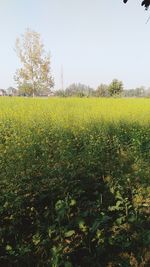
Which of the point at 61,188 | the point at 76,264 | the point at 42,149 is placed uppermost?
the point at 42,149

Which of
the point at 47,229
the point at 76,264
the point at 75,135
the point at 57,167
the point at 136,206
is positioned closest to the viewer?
the point at 76,264

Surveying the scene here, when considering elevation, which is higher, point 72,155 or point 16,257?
point 72,155

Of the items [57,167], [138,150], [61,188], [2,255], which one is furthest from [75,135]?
[2,255]

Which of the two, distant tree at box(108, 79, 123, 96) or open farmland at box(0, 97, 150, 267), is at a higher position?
distant tree at box(108, 79, 123, 96)

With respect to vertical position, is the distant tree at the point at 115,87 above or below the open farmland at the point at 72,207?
above

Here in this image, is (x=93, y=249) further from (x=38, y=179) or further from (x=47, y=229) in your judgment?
(x=38, y=179)

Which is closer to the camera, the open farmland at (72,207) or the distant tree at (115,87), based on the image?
the open farmland at (72,207)

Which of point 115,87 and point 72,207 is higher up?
point 115,87

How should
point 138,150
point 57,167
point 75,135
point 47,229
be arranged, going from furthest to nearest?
point 75,135, point 138,150, point 57,167, point 47,229

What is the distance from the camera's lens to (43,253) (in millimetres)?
3068

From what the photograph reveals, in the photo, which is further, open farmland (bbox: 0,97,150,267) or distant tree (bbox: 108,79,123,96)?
distant tree (bbox: 108,79,123,96)

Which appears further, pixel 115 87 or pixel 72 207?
pixel 115 87

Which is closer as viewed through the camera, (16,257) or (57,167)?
(16,257)

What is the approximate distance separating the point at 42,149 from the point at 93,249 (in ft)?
8.07
